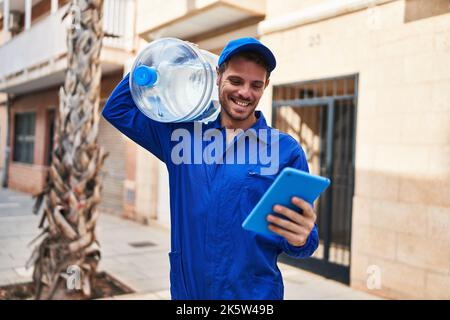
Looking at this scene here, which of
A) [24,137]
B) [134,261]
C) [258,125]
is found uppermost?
[24,137]

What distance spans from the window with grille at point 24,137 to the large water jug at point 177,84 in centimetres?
1489

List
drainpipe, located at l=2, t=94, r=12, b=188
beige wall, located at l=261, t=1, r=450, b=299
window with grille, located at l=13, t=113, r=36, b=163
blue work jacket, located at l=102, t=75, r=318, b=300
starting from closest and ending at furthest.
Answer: blue work jacket, located at l=102, t=75, r=318, b=300, beige wall, located at l=261, t=1, r=450, b=299, window with grille, located at l=13, t=113, r=36, b=163, drainpipe, located at l=2, t=94, r=12, b=188

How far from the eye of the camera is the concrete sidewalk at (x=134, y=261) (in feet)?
17.7

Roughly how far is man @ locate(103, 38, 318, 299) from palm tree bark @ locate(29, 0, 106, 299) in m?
3.16

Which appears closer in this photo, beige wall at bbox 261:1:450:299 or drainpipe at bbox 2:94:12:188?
beige wall at bbox 261:1:450:299

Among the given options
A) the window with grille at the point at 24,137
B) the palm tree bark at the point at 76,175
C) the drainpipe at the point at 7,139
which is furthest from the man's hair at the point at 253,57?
the drainpipe at the point at 7,139

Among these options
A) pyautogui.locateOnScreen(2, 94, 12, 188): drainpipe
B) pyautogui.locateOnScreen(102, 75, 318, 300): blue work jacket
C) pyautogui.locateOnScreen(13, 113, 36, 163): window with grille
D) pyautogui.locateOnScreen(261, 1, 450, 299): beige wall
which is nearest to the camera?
pyautogui.locateOnScreen(102, 75, 318, 300): blue work jacket

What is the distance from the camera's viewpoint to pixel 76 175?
15.7 ft

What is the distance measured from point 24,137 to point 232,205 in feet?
55.4

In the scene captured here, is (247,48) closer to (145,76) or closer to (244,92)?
(244,92)

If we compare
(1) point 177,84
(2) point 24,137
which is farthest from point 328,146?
(2) point 24,137

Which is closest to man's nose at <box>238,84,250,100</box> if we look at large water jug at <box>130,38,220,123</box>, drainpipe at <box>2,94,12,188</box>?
large water jug at <box>130,38,220,123</box>

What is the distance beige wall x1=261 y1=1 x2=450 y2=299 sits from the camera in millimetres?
4711

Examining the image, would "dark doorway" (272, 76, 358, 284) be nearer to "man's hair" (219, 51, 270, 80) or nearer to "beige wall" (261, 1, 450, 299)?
"beige wall" (261, 1, 450, 299)
